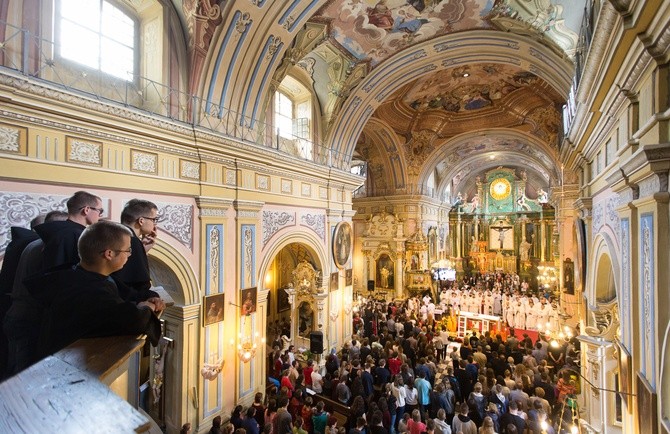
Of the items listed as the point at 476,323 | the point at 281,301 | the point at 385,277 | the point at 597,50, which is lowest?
the point at 476,323

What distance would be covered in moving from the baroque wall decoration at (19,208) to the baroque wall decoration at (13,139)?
53cm

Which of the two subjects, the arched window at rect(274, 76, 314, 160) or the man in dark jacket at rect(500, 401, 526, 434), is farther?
the arched window at rect(274, 76, 314, 160)

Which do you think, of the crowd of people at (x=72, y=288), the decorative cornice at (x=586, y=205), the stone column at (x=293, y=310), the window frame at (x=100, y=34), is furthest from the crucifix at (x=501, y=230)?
the crowd of people at (x=72, y=288)

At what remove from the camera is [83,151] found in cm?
487

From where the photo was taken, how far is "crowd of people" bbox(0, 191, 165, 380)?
1275 millimetres

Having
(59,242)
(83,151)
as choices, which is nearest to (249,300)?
(83,151)

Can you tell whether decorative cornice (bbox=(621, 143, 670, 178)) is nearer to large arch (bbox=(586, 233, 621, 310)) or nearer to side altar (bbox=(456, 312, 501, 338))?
large arch (bbox=(586, 233, 621, 310))

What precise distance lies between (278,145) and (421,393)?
6383mm

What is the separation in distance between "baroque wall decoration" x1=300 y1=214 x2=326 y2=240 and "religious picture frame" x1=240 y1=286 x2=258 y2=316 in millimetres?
2488

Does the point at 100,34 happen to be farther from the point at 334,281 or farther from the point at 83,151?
the point at 334,281

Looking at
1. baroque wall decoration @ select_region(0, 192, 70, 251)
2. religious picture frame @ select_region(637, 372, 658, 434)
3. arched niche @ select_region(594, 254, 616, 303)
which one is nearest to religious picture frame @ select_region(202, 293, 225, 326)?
baroque wall decoration @ select_region(0, 192, 70, 251)

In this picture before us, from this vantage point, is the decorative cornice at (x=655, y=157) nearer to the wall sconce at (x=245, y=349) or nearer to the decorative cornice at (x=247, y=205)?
the decorative cornice at (x=247, y=205)

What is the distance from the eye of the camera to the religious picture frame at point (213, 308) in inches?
260

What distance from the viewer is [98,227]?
1464 millimetres
